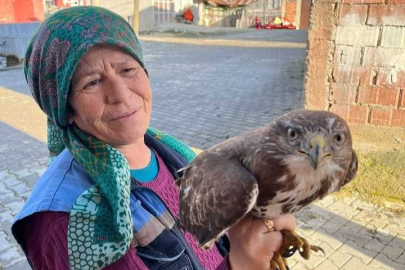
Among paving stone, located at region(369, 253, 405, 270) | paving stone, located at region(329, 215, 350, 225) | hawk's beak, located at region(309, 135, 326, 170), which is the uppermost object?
hawk's beak, located at region(309, 135, 326, 170)

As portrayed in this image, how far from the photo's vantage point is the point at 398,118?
4.54 meters

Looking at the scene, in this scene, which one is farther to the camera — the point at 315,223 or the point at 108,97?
the point at 315,223

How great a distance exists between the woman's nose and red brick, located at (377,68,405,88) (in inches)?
141

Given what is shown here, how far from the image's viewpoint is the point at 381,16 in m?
4.27

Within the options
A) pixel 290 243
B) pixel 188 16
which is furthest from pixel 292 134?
pixel 188 16

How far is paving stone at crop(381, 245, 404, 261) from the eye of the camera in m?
3.84

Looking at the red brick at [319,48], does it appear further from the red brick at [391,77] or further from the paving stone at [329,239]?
the paving stone at [329,239]

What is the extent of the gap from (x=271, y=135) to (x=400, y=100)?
3343 mm

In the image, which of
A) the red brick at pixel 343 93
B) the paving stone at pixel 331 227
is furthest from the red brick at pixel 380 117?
the paving stone at pixel 331 227

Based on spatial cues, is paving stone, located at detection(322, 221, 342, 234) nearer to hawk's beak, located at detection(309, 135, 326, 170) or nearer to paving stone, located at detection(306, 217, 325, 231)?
paving stone, located at detection(306, 217, 325, 231)

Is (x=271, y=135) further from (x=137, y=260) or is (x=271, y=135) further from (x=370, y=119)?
(x=370, y=119)

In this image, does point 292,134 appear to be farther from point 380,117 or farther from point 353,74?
point 380,117

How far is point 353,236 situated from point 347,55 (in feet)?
6.56

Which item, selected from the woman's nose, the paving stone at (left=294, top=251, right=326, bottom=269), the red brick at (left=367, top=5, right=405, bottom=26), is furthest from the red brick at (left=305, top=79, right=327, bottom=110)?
the woman's nose
